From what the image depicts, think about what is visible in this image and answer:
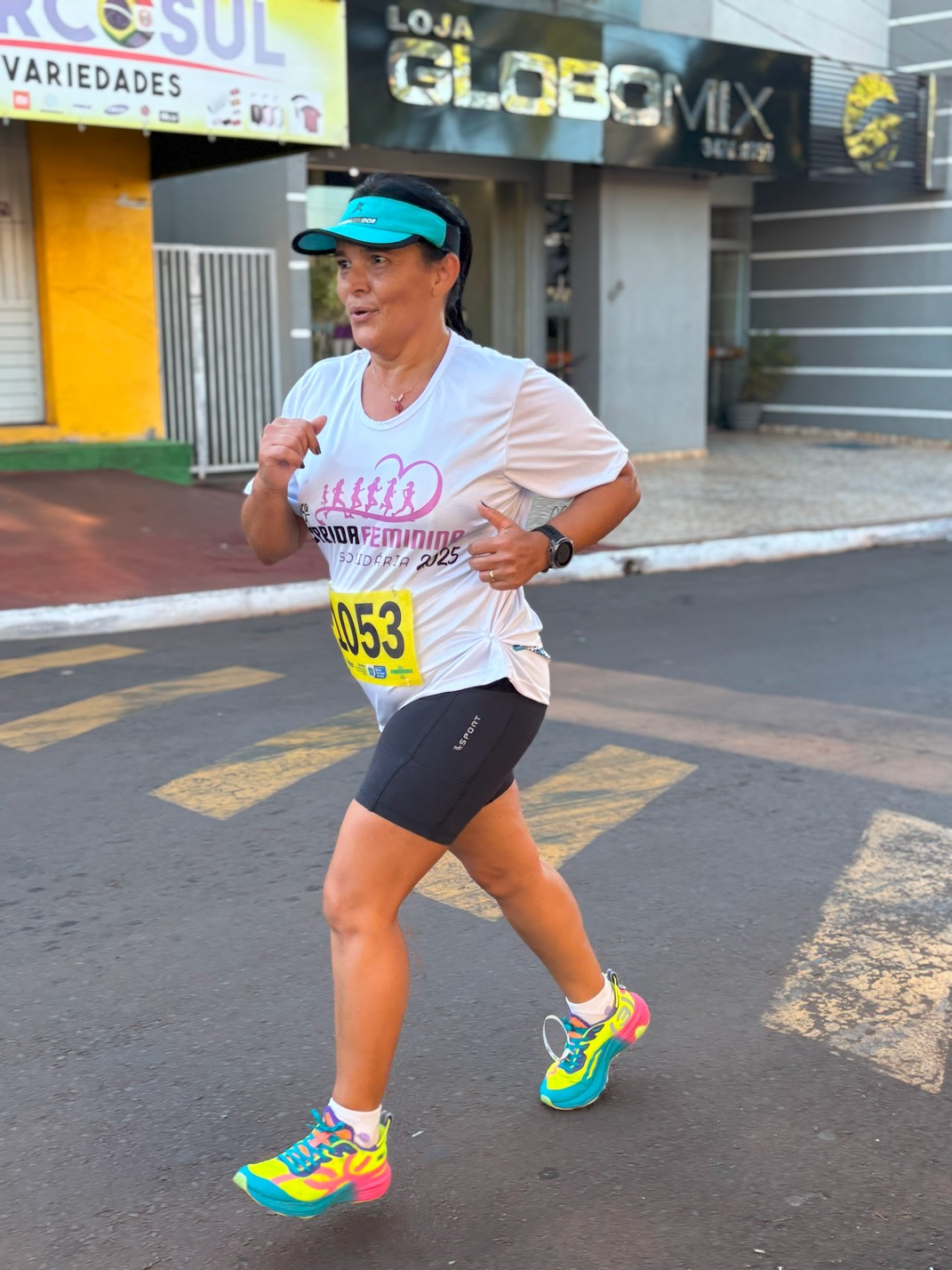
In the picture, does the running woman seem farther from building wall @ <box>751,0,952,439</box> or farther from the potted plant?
the potted plant

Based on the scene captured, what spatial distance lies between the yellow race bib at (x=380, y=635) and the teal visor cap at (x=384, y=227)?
2.25ft

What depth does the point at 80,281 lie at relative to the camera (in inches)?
533

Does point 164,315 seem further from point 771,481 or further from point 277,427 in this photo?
point 277,427

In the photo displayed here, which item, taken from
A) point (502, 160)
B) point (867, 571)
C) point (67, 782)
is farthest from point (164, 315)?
point (67, 782)

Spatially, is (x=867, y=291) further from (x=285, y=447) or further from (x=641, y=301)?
(x=285, y=447)

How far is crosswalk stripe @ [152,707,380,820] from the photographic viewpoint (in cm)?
538

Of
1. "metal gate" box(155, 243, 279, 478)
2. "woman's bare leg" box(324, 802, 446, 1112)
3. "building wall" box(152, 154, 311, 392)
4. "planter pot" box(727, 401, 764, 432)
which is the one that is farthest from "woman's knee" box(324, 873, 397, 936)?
"planter pot" box(727, 401, 764, 432)

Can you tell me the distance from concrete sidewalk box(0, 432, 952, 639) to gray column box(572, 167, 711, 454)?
1.72 m

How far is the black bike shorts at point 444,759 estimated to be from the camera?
276 cm

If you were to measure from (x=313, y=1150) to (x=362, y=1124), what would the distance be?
10 centimetres

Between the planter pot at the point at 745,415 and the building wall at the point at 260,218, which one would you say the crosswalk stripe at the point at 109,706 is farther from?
the planter pot at the point at 745,415

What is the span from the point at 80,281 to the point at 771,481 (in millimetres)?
8104

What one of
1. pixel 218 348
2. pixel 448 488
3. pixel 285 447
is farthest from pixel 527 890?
pixel 218 348

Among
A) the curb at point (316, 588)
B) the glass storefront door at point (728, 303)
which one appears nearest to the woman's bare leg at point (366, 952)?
the curb at point (316, 588)
